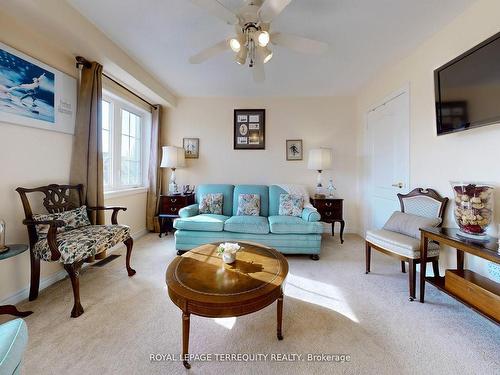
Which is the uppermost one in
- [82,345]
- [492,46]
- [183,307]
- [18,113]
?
[492,46]

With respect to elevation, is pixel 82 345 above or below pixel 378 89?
below

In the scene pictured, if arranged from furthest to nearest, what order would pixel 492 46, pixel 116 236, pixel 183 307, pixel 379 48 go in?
pixel 379 48 → pixel 116 236 → pixel 492 46 → pixel 183 307

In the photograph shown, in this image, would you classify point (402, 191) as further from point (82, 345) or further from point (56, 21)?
point (56, 21)

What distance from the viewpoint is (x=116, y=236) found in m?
2.15

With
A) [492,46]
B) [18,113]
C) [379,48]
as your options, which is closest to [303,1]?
[379,48]

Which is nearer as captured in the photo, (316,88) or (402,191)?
(402,191)

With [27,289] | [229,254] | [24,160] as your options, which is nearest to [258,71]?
[229,254]

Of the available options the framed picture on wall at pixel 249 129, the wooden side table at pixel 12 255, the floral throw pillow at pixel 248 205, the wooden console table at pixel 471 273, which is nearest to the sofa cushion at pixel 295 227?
the floral throw pillow at pixel 248 205

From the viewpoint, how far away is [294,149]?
401 centimetres

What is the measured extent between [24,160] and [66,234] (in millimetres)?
753

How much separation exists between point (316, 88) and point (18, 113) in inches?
145

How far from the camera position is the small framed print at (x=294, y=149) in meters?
4.00

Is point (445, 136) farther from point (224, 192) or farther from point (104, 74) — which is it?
point (104, 74)

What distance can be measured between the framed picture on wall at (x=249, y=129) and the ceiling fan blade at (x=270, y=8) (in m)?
2.42
